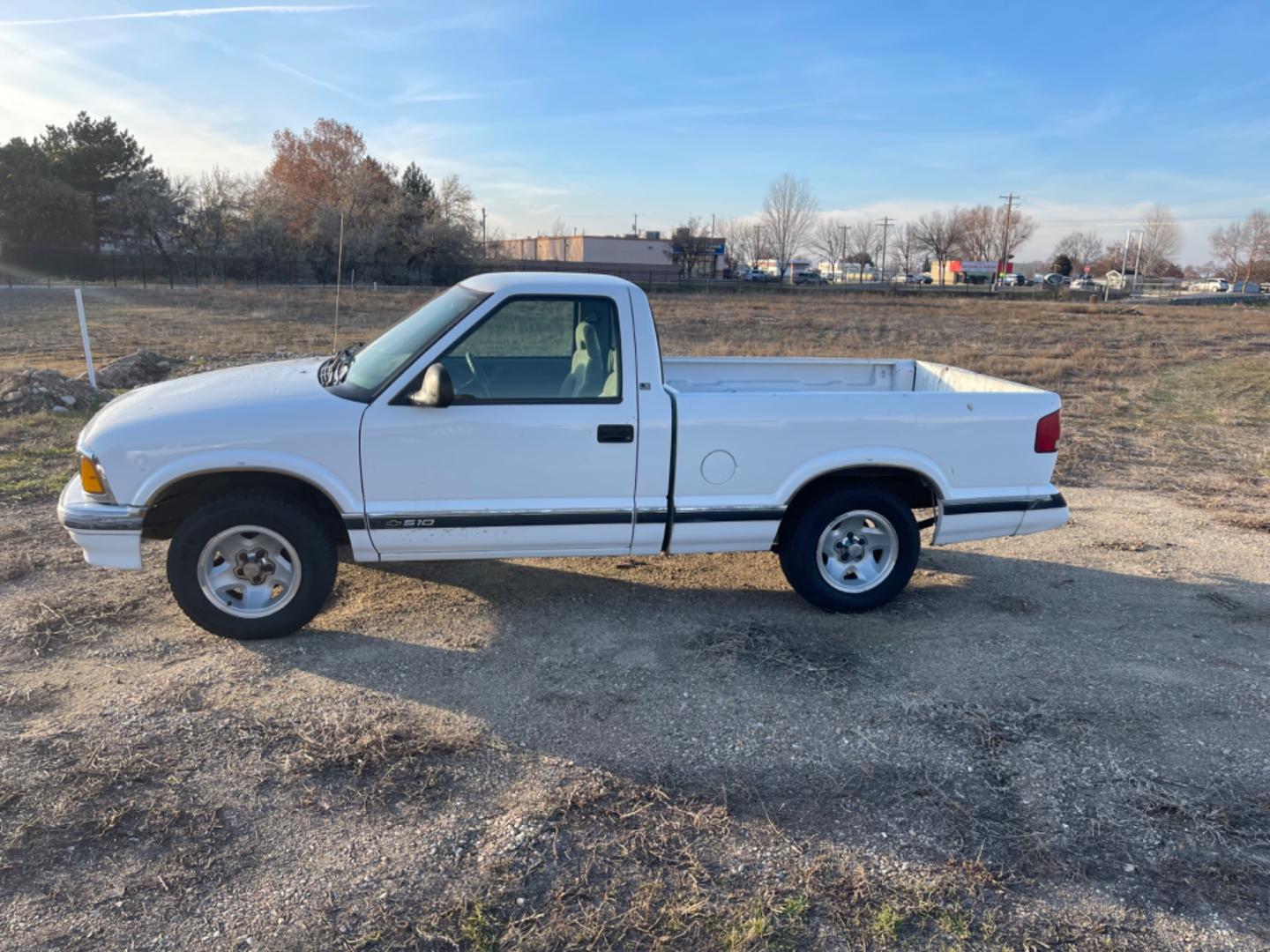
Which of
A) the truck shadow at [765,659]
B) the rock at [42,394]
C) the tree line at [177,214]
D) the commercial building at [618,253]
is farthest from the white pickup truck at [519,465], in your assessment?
the commercial building at [618,253]

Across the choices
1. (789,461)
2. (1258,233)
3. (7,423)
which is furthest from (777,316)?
(1258,233)

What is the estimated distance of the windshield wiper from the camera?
4645 mm

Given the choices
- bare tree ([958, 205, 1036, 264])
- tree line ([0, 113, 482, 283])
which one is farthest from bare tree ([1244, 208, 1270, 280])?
tree line ([0, 113, 482, 283])

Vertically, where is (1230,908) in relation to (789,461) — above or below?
below

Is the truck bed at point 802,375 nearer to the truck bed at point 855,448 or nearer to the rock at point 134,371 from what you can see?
the truck bed at point 855,448

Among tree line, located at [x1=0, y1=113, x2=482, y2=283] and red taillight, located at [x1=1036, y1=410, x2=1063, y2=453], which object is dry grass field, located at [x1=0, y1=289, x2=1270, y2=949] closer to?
red taillight, located at [x1=1036, y1=410, x2=1063, y2=453]

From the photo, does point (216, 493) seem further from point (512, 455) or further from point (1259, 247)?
point (1259, 247)

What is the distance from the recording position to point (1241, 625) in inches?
199

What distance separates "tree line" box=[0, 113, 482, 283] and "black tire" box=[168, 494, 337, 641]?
4664 cm

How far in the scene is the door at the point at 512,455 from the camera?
432 cm

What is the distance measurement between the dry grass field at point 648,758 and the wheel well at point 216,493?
2.05 ft

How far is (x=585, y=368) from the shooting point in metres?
4.66

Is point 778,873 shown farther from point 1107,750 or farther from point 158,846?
point 158,846

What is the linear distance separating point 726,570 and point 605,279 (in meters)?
2.13
